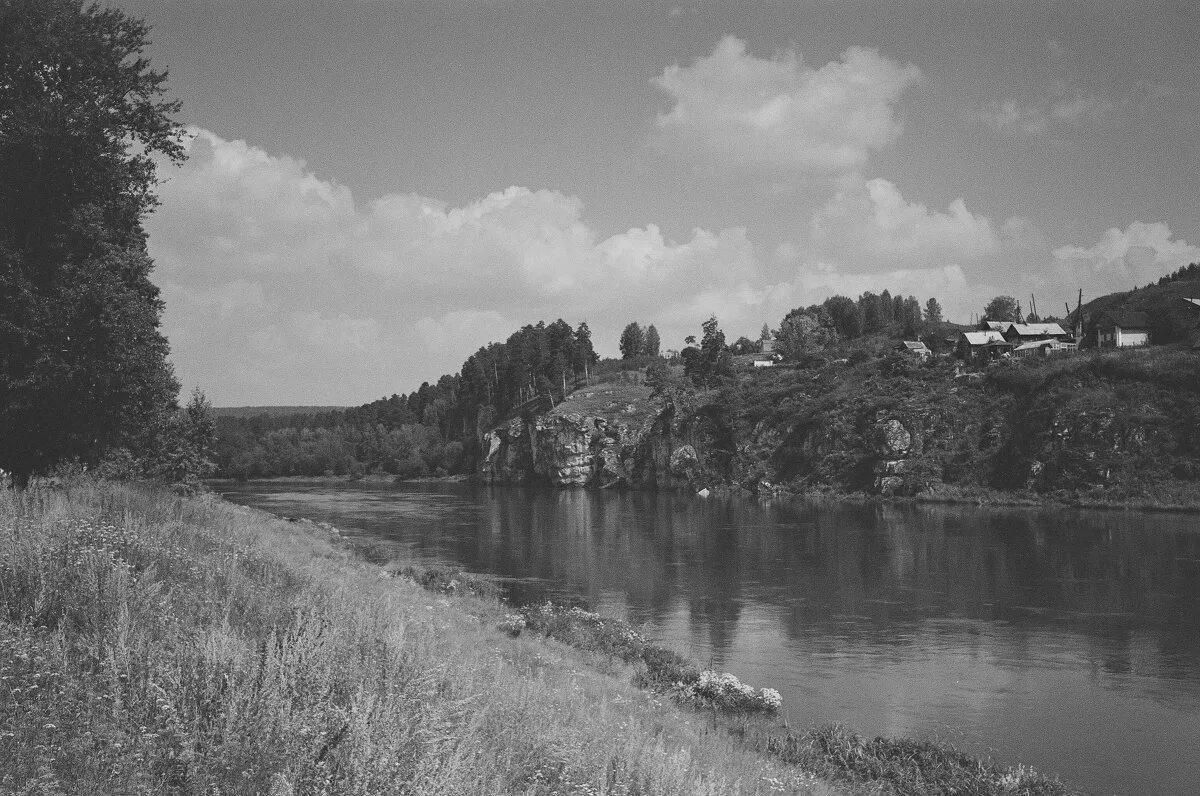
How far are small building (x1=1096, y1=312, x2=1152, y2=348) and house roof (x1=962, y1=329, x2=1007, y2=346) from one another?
13310mm

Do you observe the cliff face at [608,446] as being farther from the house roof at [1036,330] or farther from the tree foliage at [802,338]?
the house roof at [1036,330]

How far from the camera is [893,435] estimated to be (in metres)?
90.1

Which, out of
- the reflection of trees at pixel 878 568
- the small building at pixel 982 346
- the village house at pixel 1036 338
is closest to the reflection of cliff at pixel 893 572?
the reflection of trees at pixel 878 568

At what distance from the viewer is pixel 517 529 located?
65562 mm

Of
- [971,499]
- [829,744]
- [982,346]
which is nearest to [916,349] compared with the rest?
[982,346]

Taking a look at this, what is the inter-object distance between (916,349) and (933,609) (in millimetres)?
104232

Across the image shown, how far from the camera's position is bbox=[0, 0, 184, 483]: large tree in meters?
18.5

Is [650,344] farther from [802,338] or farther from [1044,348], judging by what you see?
[1044,348]

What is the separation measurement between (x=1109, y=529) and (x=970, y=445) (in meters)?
32.7

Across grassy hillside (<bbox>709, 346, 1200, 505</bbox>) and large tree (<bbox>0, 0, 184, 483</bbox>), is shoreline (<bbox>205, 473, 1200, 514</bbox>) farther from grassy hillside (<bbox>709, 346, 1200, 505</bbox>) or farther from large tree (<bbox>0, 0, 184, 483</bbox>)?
large tree (<bbox>0, 0, 184, 483</bbox>)

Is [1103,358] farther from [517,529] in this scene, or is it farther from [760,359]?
[760,359]

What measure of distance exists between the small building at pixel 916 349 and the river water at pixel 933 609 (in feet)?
167

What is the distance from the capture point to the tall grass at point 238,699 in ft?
19.0

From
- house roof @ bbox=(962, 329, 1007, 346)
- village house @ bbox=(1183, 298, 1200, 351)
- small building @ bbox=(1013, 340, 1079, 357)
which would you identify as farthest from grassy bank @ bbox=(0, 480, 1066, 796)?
house roof @ bbox=(962, 329, 1007, 346)
